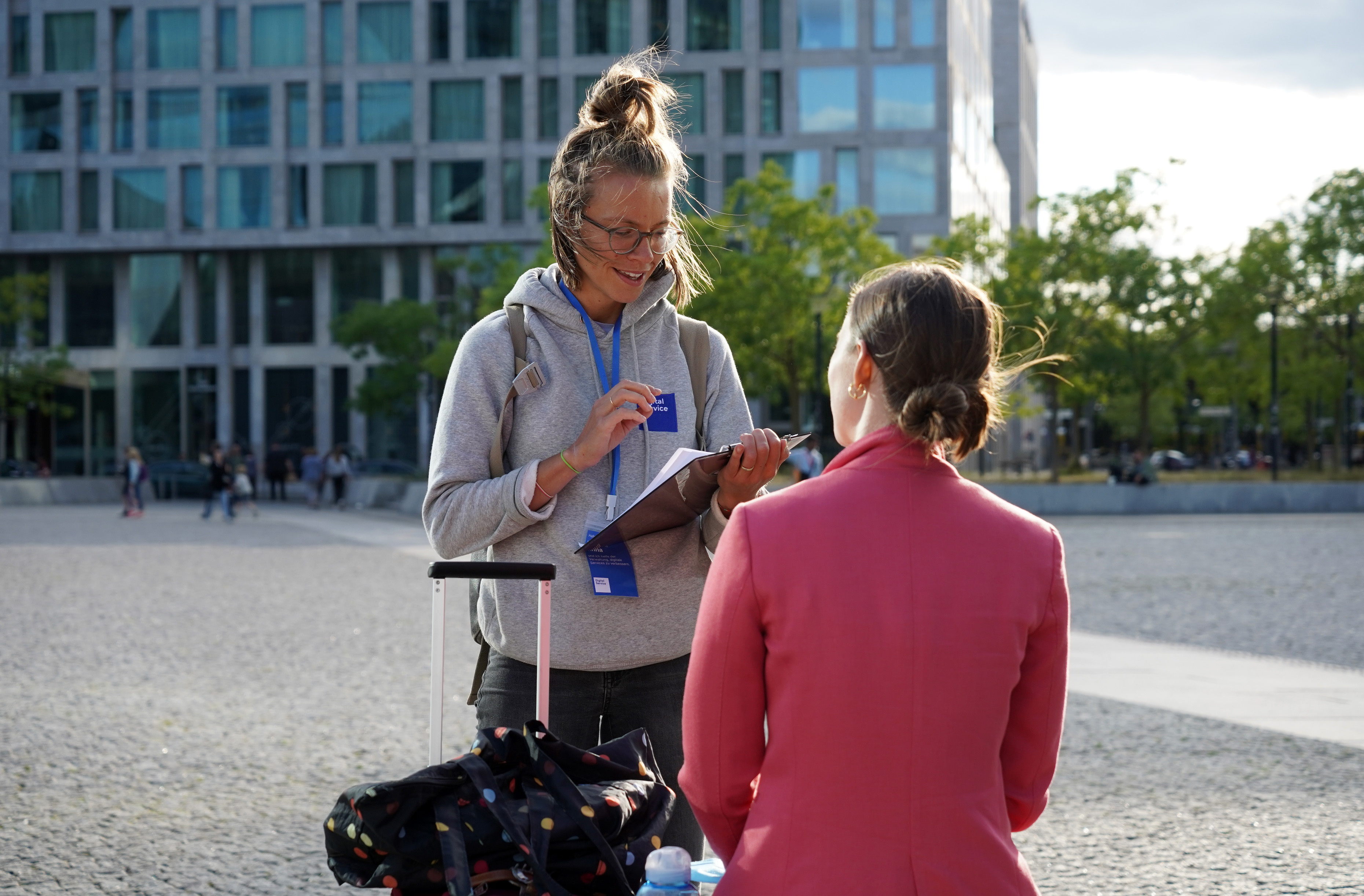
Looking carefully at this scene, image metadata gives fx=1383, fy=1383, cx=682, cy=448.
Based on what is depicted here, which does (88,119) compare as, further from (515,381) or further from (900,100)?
(515,381)

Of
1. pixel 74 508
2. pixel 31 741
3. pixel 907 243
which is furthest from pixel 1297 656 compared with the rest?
pixel 907 243

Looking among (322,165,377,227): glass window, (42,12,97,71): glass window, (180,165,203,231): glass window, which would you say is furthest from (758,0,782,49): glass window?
(42,12,97,71): glass window

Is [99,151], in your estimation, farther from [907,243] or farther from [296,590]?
[296,590]

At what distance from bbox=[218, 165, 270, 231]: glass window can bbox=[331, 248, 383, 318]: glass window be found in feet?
10.9

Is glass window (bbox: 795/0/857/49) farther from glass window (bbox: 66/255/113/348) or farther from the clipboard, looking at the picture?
the clipboard

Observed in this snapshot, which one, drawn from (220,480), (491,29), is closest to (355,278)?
(491,29)

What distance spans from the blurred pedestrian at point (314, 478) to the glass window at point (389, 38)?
2086 centimetres

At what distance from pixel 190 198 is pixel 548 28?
1645 cm

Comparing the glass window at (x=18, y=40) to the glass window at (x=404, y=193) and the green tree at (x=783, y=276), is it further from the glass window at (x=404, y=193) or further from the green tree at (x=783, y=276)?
the green tree at (x=783, y=276)

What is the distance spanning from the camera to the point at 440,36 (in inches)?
2192

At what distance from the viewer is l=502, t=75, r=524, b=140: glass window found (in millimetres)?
55062

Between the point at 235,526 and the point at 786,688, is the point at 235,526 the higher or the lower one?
the lower one

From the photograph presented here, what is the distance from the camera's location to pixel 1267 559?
1803 centimetres

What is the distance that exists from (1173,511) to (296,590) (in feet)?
73.3
